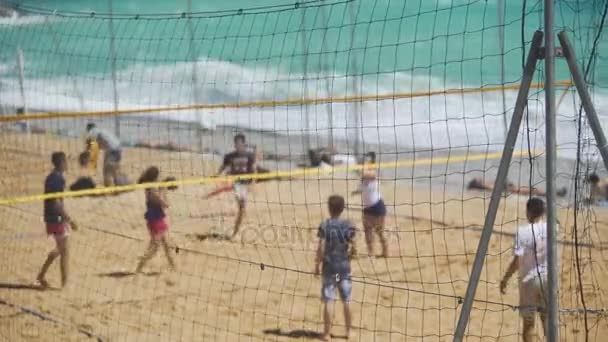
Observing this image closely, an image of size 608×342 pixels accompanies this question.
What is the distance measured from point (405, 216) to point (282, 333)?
13.9 feet

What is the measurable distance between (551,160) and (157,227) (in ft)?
19.1

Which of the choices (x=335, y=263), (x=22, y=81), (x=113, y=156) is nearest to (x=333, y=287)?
(x=335, y=263)

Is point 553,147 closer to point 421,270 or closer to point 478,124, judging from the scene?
point 421,270

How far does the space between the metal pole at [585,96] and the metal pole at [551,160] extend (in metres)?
0.08

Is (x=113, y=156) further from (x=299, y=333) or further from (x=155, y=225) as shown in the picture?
(x=299, y=333)

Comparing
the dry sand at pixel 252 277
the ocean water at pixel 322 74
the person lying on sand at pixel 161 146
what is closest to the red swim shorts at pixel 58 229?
the dry sand at pixel 252 277

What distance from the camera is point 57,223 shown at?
340 inches

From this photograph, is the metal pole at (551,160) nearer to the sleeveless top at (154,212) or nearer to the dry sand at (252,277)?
the dry sand at (252,277)

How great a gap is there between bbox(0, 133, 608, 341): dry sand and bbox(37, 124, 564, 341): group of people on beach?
0.27m

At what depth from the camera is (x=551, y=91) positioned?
388cm

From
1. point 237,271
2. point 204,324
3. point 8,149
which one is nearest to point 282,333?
point 204,324

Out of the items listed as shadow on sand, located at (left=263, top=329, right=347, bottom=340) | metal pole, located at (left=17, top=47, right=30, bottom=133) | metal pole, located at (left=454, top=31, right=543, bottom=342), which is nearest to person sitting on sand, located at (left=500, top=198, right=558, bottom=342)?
shadow on sand, located at (left=263, top=329, right=347, bottom=340)

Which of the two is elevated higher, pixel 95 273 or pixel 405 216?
pixel 405 216

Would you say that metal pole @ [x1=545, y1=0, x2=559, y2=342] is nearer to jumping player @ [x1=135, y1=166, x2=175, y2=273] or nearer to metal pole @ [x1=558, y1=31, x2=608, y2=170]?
metal pole @ [x1=558, y1=31, x2=608, y2=170]
